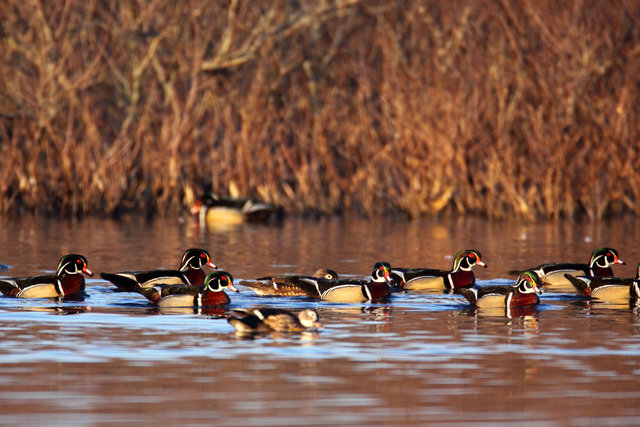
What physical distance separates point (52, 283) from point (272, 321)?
348cm

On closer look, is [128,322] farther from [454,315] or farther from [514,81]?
[514,81]

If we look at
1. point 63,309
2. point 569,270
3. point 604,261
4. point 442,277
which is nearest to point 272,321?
point 63,309

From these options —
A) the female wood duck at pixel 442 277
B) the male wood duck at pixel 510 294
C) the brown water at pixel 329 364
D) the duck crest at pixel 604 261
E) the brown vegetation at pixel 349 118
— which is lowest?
the brown water at pixel 329 364

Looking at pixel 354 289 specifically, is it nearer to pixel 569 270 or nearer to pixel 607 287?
pixel 607 287

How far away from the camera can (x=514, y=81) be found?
1053 inches

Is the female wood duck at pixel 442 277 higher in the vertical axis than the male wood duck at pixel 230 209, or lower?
lower

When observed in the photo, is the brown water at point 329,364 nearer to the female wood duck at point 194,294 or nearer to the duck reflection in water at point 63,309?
the duck reflection in water at point 63,309

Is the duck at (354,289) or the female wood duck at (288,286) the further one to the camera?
the female wood duck at (288,286)

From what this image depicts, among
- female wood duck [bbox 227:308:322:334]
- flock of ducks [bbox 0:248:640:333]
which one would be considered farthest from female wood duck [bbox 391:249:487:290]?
female wood duck [bbox 227:308:322:334]

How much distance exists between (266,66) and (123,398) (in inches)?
883

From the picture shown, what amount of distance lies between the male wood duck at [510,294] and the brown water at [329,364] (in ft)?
0.63

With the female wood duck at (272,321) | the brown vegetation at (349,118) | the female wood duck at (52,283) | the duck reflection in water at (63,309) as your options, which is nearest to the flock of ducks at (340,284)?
the female wood duck at (52,283)

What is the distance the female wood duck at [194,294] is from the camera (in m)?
13.0

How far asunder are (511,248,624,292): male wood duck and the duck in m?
2.13
